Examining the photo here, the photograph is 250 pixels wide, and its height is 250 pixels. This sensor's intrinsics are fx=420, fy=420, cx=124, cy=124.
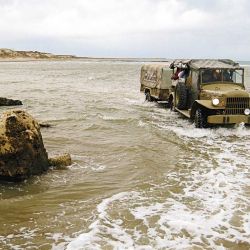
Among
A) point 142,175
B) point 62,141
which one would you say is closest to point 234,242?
point 142,175

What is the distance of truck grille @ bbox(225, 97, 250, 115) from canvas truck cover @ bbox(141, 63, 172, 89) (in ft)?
21.5

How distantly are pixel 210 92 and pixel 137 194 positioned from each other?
269 inches

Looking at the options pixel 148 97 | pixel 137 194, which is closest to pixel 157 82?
pixel 148 97

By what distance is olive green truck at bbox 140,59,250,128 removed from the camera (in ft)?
41.7

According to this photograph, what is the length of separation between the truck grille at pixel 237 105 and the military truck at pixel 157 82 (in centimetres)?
515

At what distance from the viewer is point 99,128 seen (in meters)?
14.1

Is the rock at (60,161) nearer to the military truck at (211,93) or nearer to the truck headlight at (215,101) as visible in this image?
the military truck at (211,93)

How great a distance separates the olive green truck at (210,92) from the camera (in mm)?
12719

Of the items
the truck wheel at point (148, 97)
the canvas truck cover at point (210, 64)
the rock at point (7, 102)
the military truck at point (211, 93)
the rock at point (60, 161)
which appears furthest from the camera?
the truck wheel at point (148, 97)

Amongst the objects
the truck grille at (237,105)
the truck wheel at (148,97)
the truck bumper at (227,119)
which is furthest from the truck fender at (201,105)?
the truck wheel at (148,97)

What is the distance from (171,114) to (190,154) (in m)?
7.06

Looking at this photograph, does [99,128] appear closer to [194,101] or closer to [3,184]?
[194,101]

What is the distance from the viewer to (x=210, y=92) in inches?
528

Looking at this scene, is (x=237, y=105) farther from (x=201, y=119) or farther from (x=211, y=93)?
(x=201, y=119)
